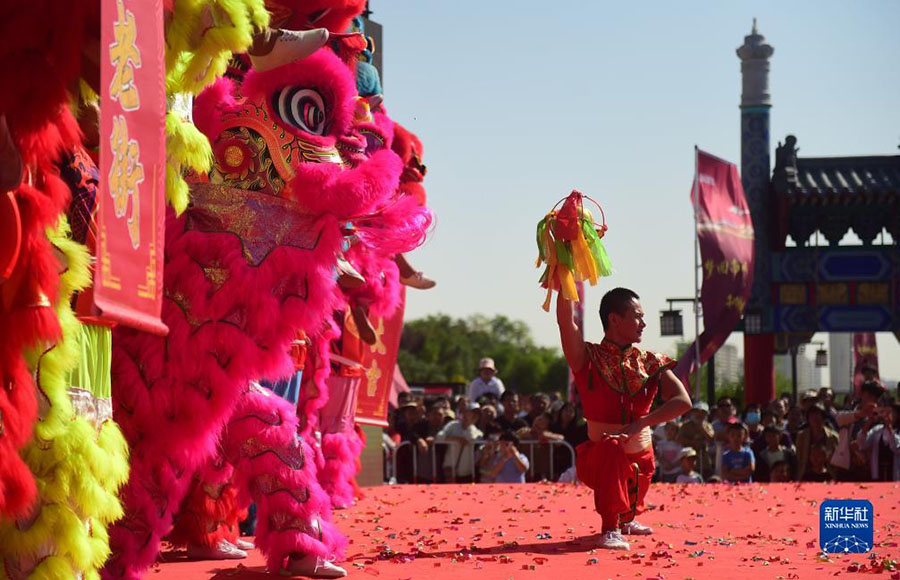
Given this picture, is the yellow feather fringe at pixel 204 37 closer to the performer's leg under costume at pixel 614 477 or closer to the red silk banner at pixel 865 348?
the performer's leg under costume at pixel 614 477

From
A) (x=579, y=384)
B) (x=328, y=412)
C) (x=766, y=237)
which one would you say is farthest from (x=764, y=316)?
(x=579, y=384)

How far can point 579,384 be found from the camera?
5797mm

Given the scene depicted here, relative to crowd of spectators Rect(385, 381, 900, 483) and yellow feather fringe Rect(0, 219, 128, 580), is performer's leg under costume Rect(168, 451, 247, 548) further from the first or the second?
crowd of spectators Rect(385, 381, 900, 483)

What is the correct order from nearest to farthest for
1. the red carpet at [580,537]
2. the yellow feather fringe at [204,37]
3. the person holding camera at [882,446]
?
1. the yellow feather fringe at [204,37]
2. the red carpet at [580,537]
3. the person holding camera at [882,446]

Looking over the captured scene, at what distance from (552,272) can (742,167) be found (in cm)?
1804

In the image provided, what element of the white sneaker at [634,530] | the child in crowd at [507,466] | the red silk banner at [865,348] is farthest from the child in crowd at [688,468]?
the red silk banner at [865,348]

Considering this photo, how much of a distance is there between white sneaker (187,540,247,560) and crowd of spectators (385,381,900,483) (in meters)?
5.05

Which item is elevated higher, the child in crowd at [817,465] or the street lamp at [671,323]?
the street lamp at [671,323]

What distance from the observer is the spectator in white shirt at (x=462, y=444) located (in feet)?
36.1

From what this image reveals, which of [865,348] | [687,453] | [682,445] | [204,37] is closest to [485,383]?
[682,445]

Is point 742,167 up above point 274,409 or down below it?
above

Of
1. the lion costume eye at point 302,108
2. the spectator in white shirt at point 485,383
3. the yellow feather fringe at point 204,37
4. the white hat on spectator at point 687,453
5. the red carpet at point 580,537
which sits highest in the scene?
the lion costume eye at point 302,108

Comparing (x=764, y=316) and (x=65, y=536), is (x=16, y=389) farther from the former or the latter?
(x=764, y=316)

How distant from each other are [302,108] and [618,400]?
1.98 m
